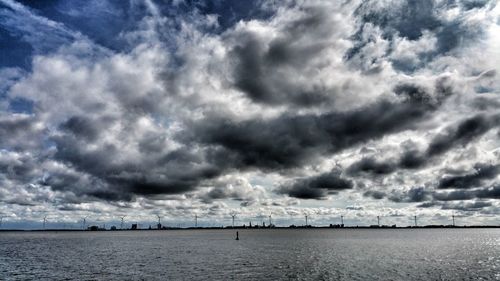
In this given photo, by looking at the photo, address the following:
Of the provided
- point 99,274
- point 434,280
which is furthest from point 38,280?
point 434,280

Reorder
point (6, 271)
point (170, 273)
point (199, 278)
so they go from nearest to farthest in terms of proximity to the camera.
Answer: point (199, 278) → point (170, 273) → point (6, 271)

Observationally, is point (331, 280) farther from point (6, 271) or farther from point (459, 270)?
point (6, 271)

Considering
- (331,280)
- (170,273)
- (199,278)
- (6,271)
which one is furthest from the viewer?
(6,271)

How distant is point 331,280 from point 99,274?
48023 mm

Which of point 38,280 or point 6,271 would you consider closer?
point 38,280

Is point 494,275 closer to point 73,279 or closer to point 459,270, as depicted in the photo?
point 459,270

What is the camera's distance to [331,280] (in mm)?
67875

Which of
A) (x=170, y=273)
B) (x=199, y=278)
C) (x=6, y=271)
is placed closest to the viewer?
(x=199, y=278)

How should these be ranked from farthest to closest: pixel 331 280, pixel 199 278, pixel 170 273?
pixel 170 273 < pixel 199 278 < pixel 331 280

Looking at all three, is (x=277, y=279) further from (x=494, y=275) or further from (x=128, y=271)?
(x=494, y=275)

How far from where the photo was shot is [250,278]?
71.8 m

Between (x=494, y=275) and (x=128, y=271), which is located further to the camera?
(x=128, y=271)

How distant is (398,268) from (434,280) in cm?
1639

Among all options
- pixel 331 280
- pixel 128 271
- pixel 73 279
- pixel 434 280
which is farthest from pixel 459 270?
pixel 73 279
